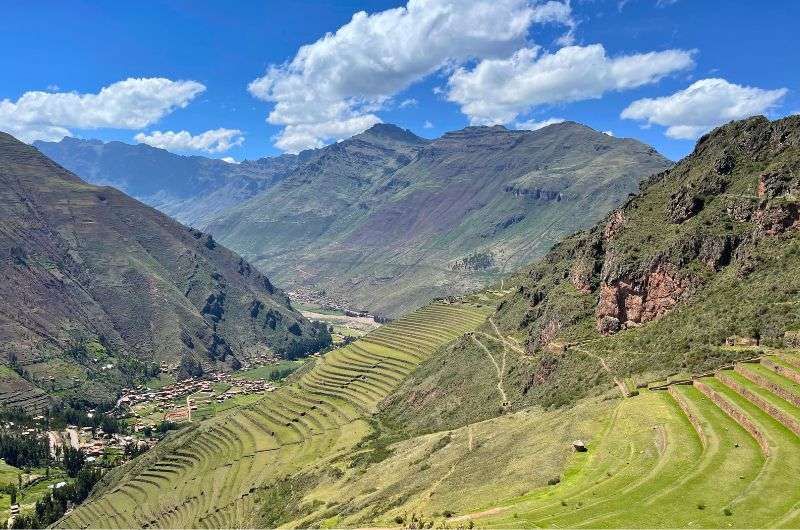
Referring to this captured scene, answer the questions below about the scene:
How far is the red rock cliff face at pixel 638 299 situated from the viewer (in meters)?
87.3

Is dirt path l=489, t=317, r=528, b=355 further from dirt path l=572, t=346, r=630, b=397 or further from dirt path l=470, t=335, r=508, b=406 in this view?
dirt path l=572, t=346, r=630, b=397

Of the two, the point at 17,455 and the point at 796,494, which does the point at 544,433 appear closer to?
the point at 796,494

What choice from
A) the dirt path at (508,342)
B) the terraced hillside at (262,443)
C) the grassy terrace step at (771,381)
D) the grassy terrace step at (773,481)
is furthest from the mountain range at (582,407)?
the terraced hillside at (262,443)

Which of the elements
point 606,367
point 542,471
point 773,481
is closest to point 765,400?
point 773,481

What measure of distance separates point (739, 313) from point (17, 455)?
8102 inches

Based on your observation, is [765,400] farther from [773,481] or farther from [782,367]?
[773,481]

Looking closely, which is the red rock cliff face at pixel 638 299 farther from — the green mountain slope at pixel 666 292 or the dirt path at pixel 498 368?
the dirt path at pixel 498 368

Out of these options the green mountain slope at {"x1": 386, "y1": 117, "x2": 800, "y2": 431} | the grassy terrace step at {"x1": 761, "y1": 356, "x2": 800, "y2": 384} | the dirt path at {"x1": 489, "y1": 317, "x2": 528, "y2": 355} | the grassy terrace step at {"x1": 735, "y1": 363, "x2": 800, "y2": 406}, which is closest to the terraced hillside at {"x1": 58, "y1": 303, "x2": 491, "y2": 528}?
the green mountain slope at {"x1": 386, "y1": 117, "x2": 800, "y2": 431}

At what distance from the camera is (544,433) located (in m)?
59.5

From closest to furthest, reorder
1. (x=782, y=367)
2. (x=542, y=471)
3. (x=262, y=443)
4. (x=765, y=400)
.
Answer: (x=765, y=400) → (x=542, y=471) → (x=782, y=367) → (x=262, y=443)

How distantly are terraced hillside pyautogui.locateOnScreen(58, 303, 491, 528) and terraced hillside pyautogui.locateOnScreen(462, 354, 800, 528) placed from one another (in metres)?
63.9

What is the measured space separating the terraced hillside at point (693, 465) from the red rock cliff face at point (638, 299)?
31.7 metres

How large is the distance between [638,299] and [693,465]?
180ft

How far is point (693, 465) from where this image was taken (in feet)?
132
